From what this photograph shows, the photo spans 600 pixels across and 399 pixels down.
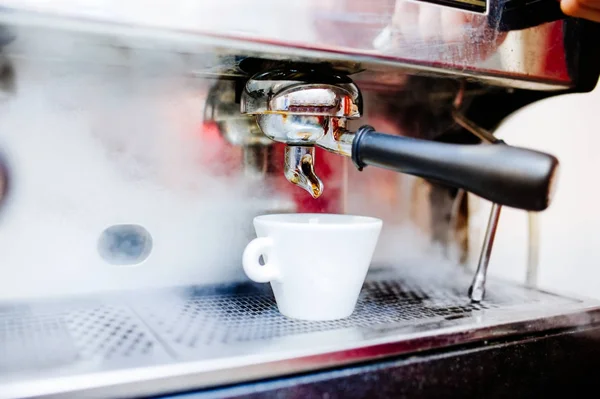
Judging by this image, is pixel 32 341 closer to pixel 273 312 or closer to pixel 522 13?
pixel 273 312

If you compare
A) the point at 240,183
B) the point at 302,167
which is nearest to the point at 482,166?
the point at 302,167

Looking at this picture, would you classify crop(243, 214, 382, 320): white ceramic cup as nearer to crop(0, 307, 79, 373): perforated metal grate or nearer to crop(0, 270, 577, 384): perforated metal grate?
crop(0, 270, 577, 384): perforated metal grate

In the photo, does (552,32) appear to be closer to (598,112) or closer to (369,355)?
(598,112)

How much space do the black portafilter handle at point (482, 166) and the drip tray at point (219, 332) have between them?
14 cm

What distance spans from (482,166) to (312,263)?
0.58ft

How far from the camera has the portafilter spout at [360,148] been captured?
348mm

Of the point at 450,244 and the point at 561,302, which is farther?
the point at 450,244

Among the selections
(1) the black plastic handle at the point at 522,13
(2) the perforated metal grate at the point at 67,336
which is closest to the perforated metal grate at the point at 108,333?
(2) the perforated metal grate at the point at 67,336

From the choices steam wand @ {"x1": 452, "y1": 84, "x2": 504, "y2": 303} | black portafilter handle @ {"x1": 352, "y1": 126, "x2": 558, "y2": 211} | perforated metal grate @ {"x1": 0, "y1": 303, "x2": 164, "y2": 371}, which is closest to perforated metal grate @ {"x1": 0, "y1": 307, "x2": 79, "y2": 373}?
perforated metal grate @ {"x1": 0, "y1": 303, "x2": 164, "y2": 371}

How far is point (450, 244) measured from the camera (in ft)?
2.55

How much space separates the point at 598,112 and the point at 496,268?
26 cm

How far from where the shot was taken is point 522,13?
554 millimetres

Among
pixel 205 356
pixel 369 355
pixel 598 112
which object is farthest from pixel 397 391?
pixel 598 112

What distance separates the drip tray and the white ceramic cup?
0.02 metres
